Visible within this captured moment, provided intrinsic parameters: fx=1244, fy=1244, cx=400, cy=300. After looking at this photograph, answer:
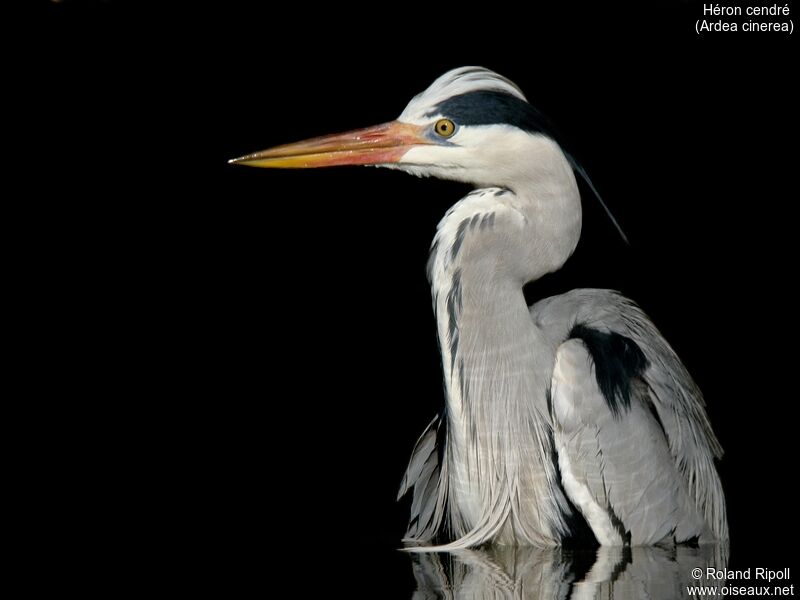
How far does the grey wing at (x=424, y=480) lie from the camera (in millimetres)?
3510

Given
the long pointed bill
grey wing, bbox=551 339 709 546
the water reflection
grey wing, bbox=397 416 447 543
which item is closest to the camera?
the water reflection

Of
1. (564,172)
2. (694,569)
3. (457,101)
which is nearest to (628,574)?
(694,569)

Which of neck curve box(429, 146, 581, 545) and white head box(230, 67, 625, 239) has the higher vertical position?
white head box(230, 67, 625, 239)

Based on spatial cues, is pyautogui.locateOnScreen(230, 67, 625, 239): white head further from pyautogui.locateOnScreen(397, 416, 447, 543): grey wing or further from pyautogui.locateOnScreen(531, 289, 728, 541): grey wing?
pyautogui.locateOnScreen(397, 416, 447, 543): grey wing

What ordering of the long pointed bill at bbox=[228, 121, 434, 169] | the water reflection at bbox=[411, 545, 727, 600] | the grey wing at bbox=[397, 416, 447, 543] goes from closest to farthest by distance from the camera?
the water reflection at bbox=[411, 545, 727, 600], the long pointed bill at bbox=[228, 121, 434, 169], the grey wing at bbox=[397, 416, 447, 543]

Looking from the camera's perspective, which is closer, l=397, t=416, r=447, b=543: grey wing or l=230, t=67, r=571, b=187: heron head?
l=230, t=67, r=571, b=187: heron head

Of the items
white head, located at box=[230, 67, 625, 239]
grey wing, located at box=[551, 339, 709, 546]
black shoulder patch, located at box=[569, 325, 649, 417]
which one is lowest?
grey wing, located at box=[551, 339, 709, 546]

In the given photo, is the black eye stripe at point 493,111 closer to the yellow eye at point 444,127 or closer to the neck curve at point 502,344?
the yellow eye at point 444,127

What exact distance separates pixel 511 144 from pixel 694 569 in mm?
1112

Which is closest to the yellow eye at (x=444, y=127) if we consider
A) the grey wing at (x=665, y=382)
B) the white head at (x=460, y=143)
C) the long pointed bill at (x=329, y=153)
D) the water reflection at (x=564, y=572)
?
the white head at (x=460, y=143)

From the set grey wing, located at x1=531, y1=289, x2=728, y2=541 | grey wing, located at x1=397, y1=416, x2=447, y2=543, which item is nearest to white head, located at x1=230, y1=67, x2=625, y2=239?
grey wing, located at x1=531, y1=289, x2=728, y2=541

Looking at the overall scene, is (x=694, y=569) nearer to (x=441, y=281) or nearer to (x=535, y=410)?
(x=535, y=410)

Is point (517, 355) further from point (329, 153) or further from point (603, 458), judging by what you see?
point (329, 153)

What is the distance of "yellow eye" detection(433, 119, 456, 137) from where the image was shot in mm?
3104
